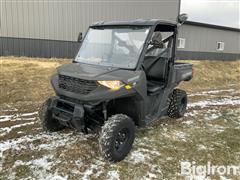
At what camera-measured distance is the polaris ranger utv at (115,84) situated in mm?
3801

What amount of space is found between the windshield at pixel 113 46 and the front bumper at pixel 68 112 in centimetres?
91

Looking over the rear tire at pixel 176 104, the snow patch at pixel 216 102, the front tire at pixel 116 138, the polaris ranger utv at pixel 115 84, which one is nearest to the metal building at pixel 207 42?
the snow patch at pixel 216 102

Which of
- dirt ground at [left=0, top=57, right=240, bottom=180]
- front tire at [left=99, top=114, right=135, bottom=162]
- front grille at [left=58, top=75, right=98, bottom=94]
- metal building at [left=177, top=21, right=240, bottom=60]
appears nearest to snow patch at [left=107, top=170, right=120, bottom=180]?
dirt ground at [left=0, top=57, right=240, bottom=180]

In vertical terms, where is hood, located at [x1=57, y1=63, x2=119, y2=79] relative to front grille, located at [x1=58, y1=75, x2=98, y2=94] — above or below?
above

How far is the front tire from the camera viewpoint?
3740 mm

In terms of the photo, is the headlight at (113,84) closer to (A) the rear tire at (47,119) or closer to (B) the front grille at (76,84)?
(B) the front grille at (76,84)

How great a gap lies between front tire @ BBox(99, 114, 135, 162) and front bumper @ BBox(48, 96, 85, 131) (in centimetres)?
40

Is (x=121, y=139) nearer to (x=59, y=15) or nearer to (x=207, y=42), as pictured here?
(x=59, y=15)

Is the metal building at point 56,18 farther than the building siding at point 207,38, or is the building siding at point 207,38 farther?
the building siding at point 207,38

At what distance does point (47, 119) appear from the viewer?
463 centimetres

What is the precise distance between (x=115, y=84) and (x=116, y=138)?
2.78ft

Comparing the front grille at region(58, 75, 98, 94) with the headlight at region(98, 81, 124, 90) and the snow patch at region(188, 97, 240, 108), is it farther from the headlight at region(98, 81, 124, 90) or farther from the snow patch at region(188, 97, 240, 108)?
the snow patch at region(188, 97, 240, 108)

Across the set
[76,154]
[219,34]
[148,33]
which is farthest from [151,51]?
[219,34]

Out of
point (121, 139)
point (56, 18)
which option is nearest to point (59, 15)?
point (56, 18)
